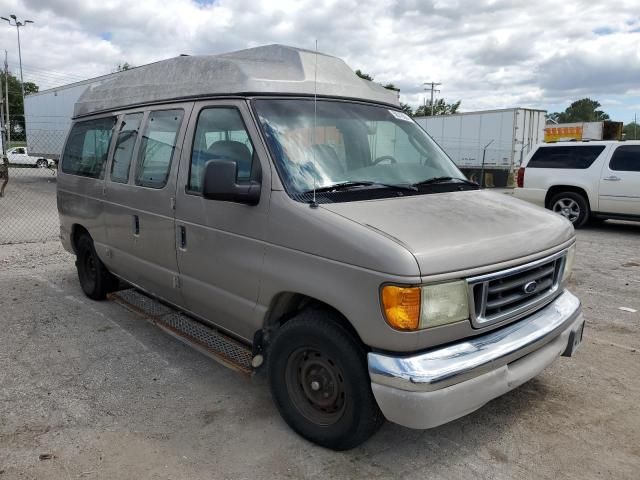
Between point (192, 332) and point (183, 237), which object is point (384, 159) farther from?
point (192, 332)

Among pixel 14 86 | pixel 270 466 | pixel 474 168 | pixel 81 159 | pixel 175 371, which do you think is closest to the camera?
pixel 270 466

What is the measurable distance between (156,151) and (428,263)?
2681 millimetres

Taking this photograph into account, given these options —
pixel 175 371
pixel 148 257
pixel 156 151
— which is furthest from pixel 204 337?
pixel 156 151

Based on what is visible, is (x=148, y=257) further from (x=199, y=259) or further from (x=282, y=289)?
(x=282, y=289)

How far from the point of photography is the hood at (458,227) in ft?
8.64

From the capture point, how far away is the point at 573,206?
1149 centimetres

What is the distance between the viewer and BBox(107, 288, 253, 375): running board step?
3600 mm

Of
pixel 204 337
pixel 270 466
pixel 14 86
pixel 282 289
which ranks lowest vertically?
pixel 270 466

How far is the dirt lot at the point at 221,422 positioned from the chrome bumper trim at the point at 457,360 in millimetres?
656

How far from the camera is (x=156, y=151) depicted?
429 cm

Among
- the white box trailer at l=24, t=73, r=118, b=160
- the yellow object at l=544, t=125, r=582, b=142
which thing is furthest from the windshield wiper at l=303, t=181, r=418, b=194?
the yellow object at l=544, t=125, r=582, b=142

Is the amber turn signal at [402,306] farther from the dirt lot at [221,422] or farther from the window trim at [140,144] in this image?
the window trim at [140,144]

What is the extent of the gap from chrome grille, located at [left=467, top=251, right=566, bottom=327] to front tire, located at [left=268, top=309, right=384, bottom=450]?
26.1 inches

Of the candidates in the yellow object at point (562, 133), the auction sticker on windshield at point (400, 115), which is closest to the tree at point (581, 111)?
the yellow object at point (562, 133)
